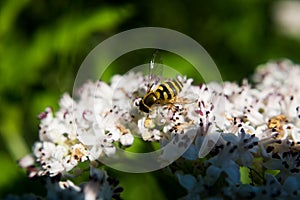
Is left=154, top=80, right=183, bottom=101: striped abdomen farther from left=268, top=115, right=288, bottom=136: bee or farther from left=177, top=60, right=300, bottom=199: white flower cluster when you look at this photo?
left=268, top=115, right=288, bottom=136: bee

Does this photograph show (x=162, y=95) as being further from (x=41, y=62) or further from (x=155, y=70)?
(x=41, y=62)

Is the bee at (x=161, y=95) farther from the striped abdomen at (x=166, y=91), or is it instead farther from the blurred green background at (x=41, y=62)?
the blurred green background at (x=41, y=62)

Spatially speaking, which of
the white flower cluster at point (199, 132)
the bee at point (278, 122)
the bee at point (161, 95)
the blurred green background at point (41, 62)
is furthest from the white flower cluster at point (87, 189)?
the bee at point (278, 122)

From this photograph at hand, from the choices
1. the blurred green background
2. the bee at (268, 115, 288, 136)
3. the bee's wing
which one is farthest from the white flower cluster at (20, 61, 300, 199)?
the blurred green background

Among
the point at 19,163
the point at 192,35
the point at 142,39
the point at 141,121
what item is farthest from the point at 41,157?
the point at 192,35

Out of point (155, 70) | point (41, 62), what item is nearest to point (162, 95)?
point (155, 70)
